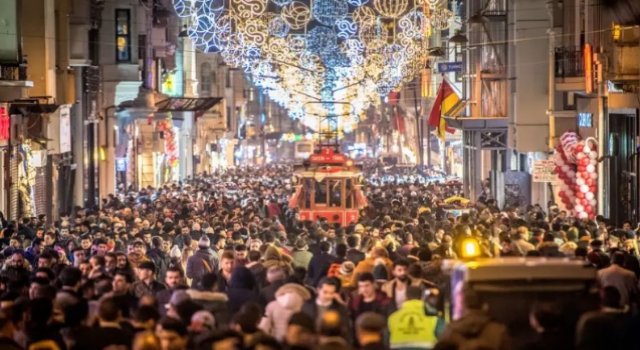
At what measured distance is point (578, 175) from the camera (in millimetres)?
35094

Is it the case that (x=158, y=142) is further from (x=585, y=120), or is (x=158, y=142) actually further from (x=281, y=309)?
(x=281, y=309)

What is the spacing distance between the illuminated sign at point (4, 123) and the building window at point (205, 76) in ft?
213

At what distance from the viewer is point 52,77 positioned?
134ft

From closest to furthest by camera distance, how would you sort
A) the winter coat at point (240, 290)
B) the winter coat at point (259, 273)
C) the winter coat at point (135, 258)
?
the winter coat at point (240, 290) → the winter coat at point (259, 273) → the winter coat at point (135, 258)

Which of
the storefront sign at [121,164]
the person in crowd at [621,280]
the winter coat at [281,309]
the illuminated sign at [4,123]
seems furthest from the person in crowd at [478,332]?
the storefront sign at [121,164]

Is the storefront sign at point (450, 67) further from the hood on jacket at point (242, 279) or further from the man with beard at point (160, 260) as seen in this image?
the hood on jacket at point (242, 279)

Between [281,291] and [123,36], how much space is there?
1551 inches

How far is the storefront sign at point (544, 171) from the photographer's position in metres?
37.3

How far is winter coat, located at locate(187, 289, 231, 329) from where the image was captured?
15.0 metres

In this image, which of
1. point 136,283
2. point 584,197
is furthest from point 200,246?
point 584,197

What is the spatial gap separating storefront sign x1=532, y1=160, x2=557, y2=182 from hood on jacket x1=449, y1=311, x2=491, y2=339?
25775 millimetres

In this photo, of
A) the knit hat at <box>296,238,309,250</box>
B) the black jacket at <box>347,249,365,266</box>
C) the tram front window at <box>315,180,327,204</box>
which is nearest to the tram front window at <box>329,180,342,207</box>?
the tram front window at <box>315,180,327,204</box>

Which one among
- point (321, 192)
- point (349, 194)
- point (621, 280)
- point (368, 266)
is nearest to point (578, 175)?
point (349, 194)

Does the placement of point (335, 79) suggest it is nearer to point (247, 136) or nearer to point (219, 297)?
point (219, 297)
